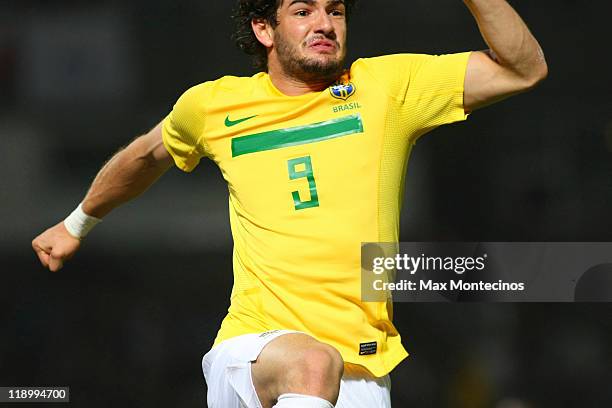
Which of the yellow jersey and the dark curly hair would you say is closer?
the yellow jersey

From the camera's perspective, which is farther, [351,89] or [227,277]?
[227,277]

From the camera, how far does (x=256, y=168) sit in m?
4.57

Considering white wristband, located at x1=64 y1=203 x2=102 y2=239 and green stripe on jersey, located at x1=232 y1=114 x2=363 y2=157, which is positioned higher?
green stripe on jersey, located at x1=232 y1=114 x2=363 y2=157

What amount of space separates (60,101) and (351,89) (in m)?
2.67

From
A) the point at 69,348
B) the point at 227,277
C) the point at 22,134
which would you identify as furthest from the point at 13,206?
the point at 227,277

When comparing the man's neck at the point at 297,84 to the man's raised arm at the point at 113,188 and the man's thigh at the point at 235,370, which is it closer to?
the man's raised arm at the point at 113,188

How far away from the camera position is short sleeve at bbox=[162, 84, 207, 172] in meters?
4.78

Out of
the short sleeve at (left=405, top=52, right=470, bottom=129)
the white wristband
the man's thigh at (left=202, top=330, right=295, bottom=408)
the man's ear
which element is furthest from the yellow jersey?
the white wristband

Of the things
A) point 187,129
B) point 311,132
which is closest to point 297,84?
point 311,132

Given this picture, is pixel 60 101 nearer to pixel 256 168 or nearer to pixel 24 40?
pixel 24 40

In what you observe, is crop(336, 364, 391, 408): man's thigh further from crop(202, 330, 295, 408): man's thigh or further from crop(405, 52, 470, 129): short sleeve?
crop(405, 52, 470, 129): short sleeve

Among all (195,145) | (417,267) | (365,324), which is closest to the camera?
(365,324)

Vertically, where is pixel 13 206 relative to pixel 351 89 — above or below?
below

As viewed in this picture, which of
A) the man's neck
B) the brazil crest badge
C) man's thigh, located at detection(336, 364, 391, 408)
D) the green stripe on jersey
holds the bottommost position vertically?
man's thigh, located at detection(336, 364, 391, 408)
